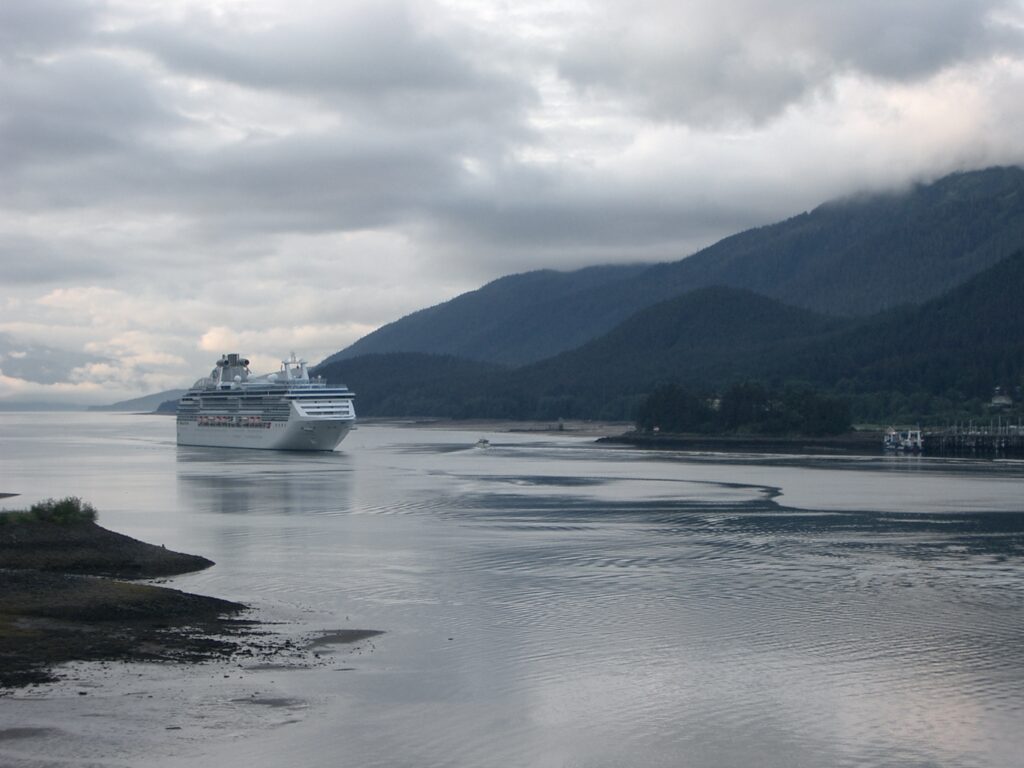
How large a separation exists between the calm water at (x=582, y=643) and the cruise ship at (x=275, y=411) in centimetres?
5736

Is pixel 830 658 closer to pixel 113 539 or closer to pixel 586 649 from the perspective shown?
pixel 586 649

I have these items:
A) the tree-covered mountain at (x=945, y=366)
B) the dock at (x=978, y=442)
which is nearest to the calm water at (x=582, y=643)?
the dock at (x=978, y=442)

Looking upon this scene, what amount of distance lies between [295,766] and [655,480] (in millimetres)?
62510

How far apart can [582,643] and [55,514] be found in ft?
63.6

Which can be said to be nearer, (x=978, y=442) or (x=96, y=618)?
(x=96, y=618)

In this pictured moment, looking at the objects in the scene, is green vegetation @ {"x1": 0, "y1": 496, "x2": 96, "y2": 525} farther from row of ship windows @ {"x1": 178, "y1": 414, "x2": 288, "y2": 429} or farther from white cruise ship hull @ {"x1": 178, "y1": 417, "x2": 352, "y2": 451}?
row of ship windows @ {"x1": 178, "y1": 414, "x2": 288, "y2": 429}

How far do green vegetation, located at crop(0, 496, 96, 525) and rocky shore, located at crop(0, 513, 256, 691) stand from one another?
2.80m

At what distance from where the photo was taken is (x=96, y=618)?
2525cm

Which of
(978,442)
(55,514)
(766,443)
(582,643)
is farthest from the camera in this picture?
(766,443)

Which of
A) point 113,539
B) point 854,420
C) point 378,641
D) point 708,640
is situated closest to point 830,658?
point 708,640

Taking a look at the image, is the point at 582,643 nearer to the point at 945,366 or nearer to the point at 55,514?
the point at 55,514

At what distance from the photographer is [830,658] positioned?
24328mm

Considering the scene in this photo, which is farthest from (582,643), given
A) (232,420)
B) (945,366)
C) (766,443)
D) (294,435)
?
(945,366)

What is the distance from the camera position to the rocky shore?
22.3m
